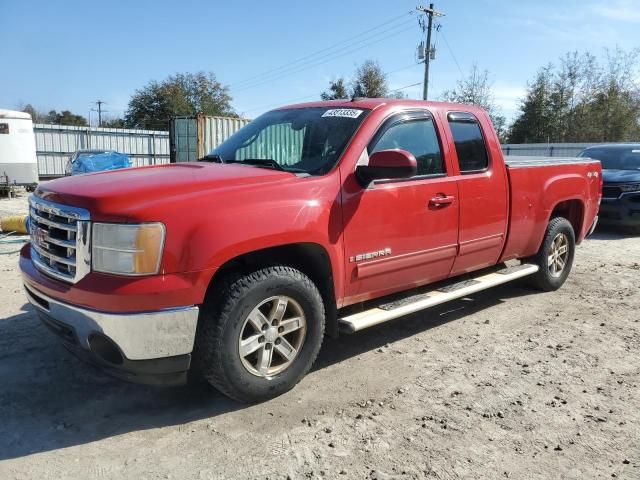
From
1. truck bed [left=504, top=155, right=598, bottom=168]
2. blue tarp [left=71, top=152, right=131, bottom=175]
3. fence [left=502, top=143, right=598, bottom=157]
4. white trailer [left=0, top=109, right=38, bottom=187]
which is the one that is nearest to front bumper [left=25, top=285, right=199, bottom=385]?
truck bed [left=504, top=155, right=598, bottom=168]

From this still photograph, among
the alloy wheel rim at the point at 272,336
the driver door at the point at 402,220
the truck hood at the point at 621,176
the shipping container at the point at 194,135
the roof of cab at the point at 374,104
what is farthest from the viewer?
the shipping container at the point at 194,135

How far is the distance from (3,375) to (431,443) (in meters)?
2.98

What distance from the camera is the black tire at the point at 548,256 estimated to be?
5809 mm

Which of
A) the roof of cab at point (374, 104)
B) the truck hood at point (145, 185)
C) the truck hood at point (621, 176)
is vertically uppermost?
the roof of cab at point (374, 104)

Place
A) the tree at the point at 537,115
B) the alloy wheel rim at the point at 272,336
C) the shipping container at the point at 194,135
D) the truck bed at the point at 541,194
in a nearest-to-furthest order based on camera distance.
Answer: the alloy wheel rim at the point at 272,336 → the truck bed at the point at 541,194 → the shipping container at the point at 194,135 → the tree at the point at 537,115

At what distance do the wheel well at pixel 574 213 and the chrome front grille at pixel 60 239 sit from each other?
17.2 ft

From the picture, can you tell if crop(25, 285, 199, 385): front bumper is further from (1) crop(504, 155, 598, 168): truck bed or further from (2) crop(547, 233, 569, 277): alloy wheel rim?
(2) crop(547, 233, 569, 277): alloy wheel rim

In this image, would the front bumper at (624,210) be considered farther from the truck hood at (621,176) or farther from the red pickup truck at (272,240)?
Answer: the red pickup truck at (272,240)

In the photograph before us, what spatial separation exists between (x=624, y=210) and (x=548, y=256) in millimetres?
5364

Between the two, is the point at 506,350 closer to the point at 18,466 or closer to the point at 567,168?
the point at 567,168

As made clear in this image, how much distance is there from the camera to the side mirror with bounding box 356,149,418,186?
361cm

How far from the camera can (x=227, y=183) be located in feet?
10.7

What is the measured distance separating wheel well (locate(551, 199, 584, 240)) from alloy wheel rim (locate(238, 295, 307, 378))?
4.08 metres

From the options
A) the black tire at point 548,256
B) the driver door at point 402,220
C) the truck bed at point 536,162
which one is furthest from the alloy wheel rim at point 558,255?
the driver door at point 402,220
